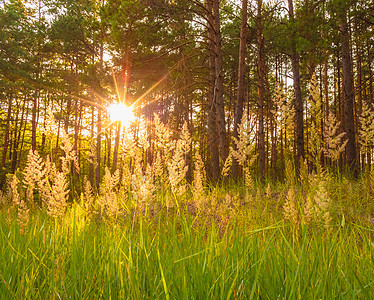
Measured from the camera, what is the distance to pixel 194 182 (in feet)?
8.04

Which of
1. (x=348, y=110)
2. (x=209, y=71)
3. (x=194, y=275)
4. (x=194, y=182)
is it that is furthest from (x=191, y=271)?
(x=209, y=71)

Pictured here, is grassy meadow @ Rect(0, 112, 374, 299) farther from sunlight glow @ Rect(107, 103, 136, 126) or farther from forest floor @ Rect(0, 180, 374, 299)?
sunlight glow @ Rect(107, 103, 136, 126)

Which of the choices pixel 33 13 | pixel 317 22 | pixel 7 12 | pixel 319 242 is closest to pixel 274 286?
pixel 319 242

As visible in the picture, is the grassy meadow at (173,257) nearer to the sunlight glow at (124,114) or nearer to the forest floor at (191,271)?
the forest floor at (191,271)

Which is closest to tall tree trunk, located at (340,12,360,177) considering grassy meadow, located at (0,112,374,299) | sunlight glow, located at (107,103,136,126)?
sunlight glow, located at (107,103,136,126)

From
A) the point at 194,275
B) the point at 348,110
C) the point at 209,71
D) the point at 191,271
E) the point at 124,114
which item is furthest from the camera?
the point at 209,71

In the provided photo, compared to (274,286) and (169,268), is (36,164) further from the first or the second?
(274,286)

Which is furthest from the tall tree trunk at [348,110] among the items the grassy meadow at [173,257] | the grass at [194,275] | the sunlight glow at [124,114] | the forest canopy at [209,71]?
the grass at [194,275]

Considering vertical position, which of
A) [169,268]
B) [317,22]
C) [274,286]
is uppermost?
[317,22]

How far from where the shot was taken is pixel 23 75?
54.4 feet

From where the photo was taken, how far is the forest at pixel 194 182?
4.18ft

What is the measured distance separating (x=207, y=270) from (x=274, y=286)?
0.35 meters

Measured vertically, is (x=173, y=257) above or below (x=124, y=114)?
below

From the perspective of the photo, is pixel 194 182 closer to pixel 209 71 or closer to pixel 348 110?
pixel 348 110
